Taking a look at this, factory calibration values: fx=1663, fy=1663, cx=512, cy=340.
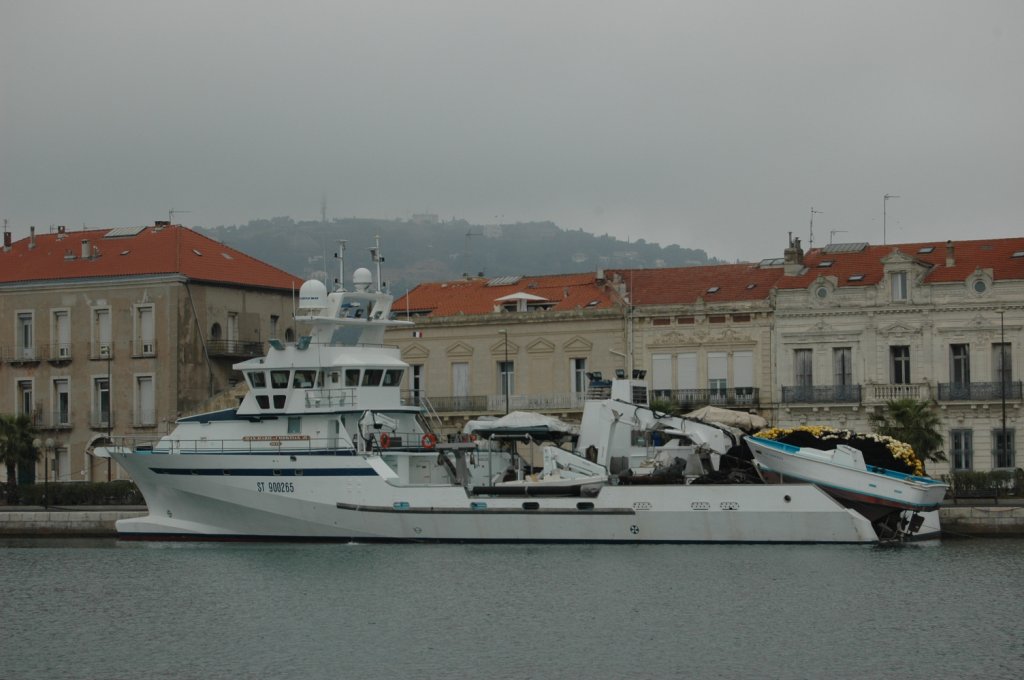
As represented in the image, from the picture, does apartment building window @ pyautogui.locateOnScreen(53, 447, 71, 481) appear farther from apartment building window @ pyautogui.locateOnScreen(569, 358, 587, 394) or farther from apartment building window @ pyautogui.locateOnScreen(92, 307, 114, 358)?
apartment building window @ pyautogui.locateOnScreen(569, 358, 587, 394)

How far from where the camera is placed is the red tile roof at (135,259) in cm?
6431

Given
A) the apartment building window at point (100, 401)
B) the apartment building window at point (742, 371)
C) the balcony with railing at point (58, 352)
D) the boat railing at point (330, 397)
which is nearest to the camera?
the boat railing at point (330, 397)

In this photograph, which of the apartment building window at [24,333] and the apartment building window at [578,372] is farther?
the apartment building window at [24,333]

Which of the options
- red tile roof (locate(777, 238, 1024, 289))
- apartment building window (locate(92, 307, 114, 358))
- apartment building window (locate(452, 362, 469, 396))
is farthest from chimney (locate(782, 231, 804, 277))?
apartment building window (locate(92, 307, 114, 358))

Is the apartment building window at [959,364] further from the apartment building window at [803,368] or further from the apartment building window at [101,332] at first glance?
the apartment building window at [101,332]

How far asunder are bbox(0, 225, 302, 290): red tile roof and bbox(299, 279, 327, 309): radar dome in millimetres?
18429

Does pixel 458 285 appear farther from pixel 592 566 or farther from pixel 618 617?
pixel 618 617

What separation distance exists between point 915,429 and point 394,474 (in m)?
16.1

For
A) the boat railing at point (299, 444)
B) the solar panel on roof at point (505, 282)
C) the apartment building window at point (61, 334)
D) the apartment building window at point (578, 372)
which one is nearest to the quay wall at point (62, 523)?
the boat railing at point (299, 444)

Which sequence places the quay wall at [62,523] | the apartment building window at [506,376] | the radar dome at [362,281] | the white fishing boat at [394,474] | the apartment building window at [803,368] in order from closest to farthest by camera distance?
the white fishing boat at [394,474] < the radar dome at [362,281] < the quay wall at [62,523] < the apartment building window at [803,368] < the apartment building window at [506,376]

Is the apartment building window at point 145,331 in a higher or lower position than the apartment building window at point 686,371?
higher

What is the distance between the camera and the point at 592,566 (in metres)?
38.3

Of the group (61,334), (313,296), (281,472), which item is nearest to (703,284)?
(313,296)

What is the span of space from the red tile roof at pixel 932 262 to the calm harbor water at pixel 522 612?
1479 cm
